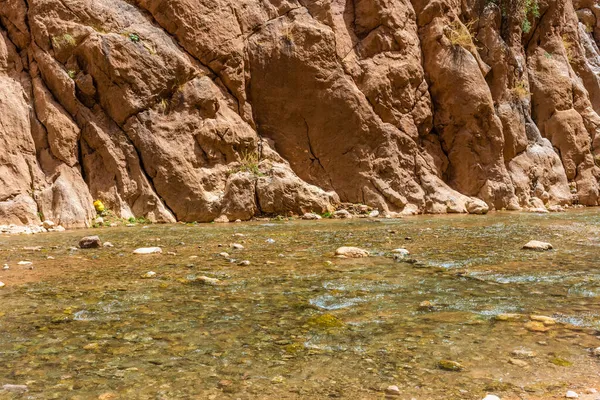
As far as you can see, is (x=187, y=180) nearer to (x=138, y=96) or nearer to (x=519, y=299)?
(x=138, y=96)

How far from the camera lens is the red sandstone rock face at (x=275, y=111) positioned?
1212 cm

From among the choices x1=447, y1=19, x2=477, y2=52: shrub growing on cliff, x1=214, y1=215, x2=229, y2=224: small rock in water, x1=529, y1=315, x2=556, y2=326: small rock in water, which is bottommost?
x1=214, y1=215, x2=229, y2=224: small rock in water

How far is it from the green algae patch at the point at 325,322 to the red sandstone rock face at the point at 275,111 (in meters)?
9.14

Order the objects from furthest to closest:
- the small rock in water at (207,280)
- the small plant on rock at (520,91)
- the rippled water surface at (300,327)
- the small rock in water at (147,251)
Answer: the small plant on rock at (520,91), the small rock in water at (147,251), the small rock in water at (207,280), the rippled water surface at (300,327)

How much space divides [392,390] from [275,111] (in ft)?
44.9

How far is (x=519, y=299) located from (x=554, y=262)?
1.81 m

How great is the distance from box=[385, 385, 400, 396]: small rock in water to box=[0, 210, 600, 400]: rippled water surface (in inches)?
1.1

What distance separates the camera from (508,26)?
19969 mm

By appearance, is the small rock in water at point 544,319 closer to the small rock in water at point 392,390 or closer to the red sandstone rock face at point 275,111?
the small rock in water at point 392,390

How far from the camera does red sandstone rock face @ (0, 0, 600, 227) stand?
12.1 metres

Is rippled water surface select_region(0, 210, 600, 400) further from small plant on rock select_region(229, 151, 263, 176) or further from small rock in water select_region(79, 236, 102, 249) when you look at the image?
small plant on rock select_region(229, 151, 263, 176)

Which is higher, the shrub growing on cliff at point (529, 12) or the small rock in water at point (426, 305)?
the shrub growing on cliff at point (529, 12)

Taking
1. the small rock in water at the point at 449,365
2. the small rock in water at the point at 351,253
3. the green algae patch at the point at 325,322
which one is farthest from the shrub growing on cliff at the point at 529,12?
the small rock in water at the point at 449,365

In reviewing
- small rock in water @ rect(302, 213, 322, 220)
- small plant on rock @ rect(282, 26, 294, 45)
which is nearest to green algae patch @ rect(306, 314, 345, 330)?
small rock in water @ rect(302, 213, 322, 220)
